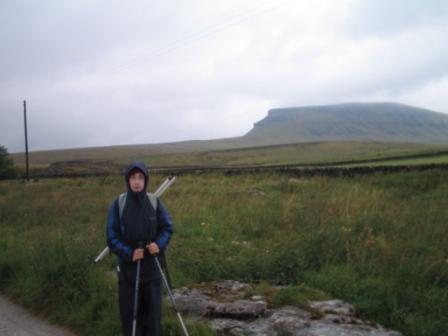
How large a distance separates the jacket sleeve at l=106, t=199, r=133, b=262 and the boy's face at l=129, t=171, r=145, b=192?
31 centimetres

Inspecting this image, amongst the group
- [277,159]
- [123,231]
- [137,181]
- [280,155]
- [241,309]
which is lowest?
[277,159]

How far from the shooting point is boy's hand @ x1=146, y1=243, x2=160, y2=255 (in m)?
4.66

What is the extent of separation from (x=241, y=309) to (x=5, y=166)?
58151mm

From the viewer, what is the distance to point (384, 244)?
7707 millimetres

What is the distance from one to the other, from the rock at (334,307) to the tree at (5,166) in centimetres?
5679

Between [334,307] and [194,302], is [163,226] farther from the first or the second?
[334,307]

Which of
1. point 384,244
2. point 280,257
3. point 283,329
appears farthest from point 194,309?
point 384,244

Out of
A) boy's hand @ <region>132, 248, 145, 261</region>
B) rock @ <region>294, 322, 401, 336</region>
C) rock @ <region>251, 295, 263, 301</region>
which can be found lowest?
rock @ <region>294, 322, 401, 336</region>

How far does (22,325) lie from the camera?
253 inches

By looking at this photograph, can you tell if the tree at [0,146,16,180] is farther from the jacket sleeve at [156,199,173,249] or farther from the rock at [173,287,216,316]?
the jacket sleeve at [156,199,173,249]

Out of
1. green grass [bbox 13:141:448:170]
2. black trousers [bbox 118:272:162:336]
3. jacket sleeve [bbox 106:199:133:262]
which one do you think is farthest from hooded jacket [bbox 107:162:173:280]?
green grass [bbox 13:141:448:170]

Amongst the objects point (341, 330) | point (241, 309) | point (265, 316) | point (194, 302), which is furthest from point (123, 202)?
point (341, 330)

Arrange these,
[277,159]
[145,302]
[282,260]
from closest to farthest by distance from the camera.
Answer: [145,302] → [282,260] → [277,159]

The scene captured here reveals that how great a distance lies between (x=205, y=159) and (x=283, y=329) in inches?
3974
